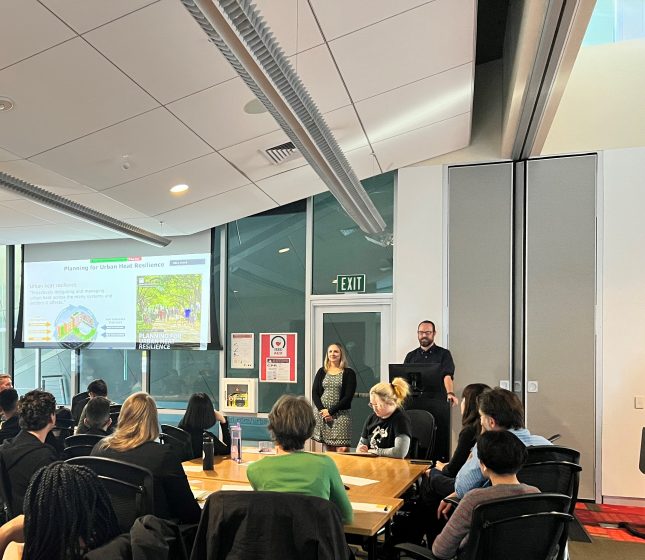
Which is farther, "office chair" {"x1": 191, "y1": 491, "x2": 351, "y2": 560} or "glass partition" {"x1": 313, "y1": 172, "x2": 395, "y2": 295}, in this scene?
"glass partition" {"x1": 313, "y1": 172, "x2": 395, "y2": 295}

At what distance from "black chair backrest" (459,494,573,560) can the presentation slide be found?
6.25m

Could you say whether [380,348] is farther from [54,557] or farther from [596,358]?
[54,557]

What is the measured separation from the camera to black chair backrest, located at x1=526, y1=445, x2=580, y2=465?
3.06 metres

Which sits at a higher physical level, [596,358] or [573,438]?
[596,358]

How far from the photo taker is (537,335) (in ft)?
21.4

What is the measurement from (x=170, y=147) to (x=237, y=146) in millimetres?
581

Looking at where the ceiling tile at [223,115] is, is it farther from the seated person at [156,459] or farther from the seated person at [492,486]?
the seated person at [492,486]

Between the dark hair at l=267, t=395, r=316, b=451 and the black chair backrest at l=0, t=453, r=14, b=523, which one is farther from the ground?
the dark hair at l=267, t=395, r=316, b=451

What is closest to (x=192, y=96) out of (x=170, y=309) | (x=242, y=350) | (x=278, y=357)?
(x=278, y=357)

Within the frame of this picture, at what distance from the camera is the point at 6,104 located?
13.3 ft

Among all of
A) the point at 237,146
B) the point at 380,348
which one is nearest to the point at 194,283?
the point at 380,348

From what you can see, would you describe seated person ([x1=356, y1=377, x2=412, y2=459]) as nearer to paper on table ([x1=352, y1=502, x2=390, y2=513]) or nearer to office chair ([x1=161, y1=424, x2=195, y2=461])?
office chair ([x1=161, y1=424, x2=195, y2=461])

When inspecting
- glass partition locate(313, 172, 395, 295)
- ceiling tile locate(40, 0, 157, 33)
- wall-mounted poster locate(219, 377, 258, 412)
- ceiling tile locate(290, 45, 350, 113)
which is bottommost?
wall-mounted poster locate(219, 377, 258, 412)

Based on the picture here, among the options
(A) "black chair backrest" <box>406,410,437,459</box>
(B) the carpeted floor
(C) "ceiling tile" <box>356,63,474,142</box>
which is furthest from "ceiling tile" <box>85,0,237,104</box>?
(B) the carpeted floor
